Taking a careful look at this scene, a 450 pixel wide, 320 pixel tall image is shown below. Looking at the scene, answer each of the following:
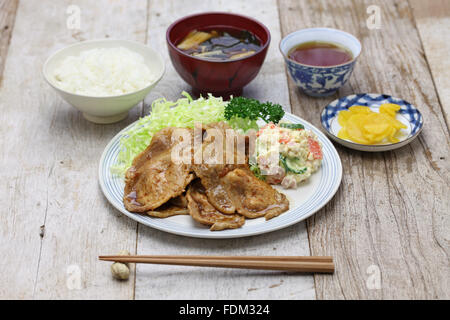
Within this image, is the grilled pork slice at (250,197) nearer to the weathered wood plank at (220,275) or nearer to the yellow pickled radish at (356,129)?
the weathered wood plank at (220,275)

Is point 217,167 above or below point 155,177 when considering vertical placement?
above

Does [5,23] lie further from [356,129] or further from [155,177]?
[356,129]

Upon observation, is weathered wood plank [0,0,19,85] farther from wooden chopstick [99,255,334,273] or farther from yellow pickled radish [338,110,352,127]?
yellow pickled radish [338,110,352,127]

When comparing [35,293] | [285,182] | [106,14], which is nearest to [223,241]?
[285,182]

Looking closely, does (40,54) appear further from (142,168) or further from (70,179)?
(142,168)

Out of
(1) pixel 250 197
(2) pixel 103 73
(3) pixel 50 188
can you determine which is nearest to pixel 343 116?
(1) pixel 250 197
